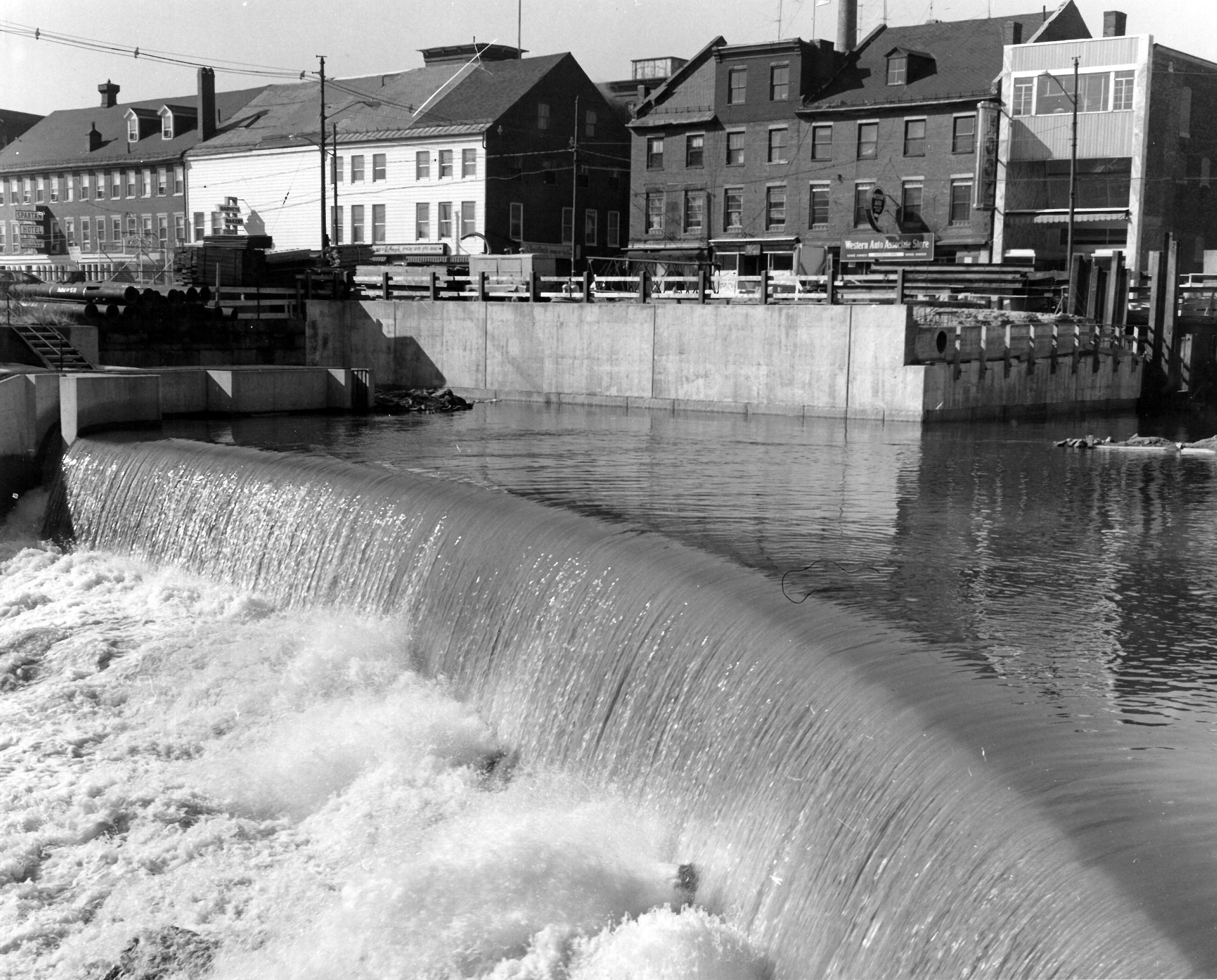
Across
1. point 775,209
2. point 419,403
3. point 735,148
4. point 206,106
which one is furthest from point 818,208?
point 206,106

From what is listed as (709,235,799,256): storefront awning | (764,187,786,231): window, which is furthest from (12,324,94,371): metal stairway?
(764,187,786,231): window

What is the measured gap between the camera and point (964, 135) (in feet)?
169

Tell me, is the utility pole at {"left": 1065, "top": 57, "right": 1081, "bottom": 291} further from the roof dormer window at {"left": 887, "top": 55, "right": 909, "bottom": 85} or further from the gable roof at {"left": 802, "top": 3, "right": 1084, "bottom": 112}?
the roof dormer window at {"left": 887, "top": 55, "right": 909, "bottom": 85}

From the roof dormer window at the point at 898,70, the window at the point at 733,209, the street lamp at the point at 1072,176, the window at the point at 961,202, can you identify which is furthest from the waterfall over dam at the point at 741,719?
the window at the point at 733,209

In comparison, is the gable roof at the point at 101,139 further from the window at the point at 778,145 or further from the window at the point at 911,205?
the window at the point at 911,205

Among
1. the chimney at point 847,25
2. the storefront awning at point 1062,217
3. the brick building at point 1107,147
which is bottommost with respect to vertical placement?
the storefront awning at point 1062,217

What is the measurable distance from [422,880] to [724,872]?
2047 millimetres

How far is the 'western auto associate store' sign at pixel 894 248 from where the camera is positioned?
50844 mm

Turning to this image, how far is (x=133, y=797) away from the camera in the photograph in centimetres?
1154

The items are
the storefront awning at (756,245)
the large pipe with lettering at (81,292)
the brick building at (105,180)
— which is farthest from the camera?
the brick building at (105,180)

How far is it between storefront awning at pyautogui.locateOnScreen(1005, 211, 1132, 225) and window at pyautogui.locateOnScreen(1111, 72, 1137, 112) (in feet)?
11.9

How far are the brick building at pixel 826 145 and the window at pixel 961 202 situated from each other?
2.0 inches

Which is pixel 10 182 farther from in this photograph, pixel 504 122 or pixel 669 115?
pixel 669 115

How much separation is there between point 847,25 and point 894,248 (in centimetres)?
1222
